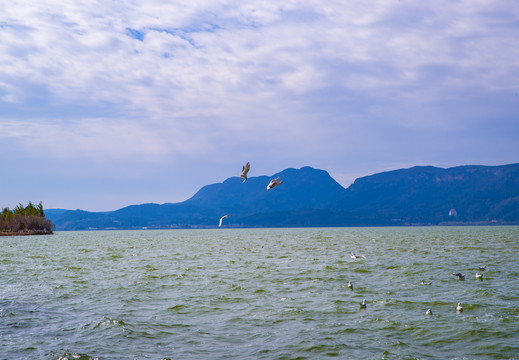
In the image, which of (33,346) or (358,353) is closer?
(358,353)

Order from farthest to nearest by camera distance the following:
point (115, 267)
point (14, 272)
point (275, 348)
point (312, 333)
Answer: point (115, 267) < point (14, 272) < point (312, 333) < point (275, 348)

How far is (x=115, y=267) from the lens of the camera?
50531 mm

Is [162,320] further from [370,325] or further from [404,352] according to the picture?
[404,352]

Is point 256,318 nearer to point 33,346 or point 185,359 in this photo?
point 185,359

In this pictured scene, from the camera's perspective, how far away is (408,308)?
82.2 ft

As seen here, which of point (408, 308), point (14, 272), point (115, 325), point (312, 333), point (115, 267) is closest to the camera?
point (312, 333)

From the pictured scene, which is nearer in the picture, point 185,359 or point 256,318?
point 185,359

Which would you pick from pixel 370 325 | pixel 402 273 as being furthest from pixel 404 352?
pixel 402 273

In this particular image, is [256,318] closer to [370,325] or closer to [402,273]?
[370,325]

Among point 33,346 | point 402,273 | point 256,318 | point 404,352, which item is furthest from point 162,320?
point 402,273

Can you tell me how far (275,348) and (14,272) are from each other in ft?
123

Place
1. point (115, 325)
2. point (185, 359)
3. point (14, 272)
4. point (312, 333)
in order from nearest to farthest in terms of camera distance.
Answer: point (185, 359) → point (312, 333) → point (115, 325) → point (14, 272)

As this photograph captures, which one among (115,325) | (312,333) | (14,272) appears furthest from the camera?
(14,272)

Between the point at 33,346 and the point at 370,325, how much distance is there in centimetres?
1478
